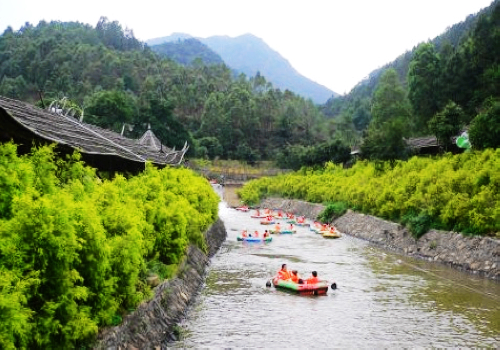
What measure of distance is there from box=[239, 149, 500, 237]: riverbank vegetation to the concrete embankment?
56 centimetres

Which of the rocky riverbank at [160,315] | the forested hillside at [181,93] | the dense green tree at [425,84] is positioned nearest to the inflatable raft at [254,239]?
the rocky riverbank at [160,315]

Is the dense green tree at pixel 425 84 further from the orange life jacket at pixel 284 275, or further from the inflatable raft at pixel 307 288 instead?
the inflatable raft at pixel 307 288

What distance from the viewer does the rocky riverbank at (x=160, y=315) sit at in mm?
10233

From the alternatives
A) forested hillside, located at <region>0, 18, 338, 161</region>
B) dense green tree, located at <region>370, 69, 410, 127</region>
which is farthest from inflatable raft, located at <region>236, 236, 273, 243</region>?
forested hillside, located at <region>0, 18, 338, 161</region>

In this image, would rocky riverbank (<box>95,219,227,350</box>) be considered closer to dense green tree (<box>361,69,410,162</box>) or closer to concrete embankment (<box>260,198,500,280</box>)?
concrete embankment (<box>260,198,500,280</box>)

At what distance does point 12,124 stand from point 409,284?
17.1 metres

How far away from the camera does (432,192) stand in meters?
30.1

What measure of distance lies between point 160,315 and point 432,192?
20.9 metres

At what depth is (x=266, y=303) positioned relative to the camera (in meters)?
19.0

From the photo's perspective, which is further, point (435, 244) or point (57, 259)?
point (435, 244)

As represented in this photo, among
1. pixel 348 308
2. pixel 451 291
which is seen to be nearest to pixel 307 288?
pixel 348 308

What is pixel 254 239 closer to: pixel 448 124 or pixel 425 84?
pixel 448 124

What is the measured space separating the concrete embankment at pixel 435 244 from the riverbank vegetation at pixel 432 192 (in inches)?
22.0

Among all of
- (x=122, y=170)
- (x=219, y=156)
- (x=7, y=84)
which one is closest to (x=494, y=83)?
(x=122, y=170)
